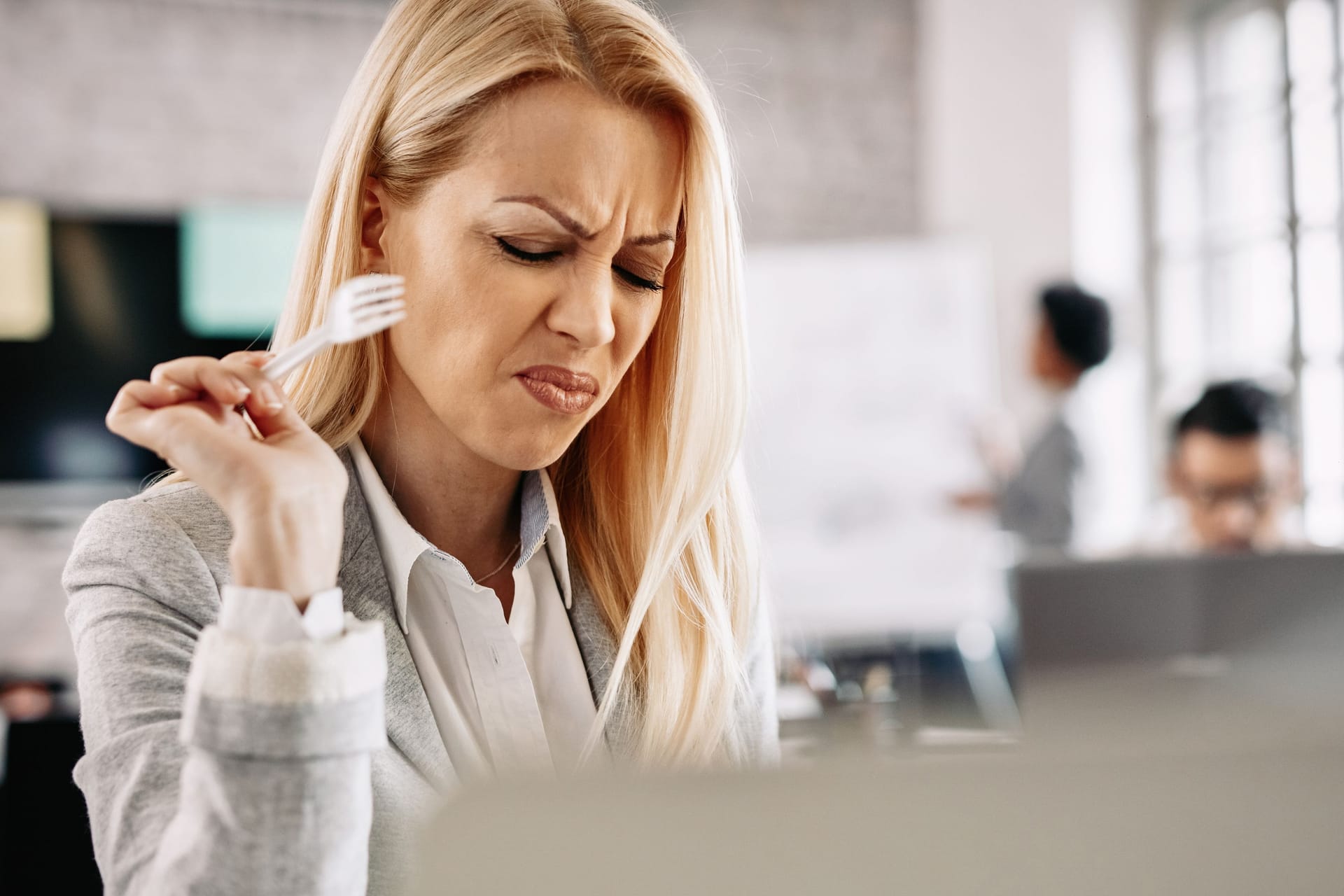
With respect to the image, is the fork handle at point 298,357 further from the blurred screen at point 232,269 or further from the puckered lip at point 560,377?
the blurred screen at point 232,269

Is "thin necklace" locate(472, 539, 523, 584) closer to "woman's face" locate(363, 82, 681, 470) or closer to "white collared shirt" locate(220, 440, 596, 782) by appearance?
"white collared shirt" locate(220, 440, 596, 782)

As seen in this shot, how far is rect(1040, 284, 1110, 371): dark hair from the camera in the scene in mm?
3930

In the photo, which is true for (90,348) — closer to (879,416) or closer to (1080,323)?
(879,416)

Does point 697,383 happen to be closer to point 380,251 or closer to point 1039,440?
point 380,251

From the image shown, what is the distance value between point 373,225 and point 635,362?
322 millimetres

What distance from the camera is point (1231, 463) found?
10.1 ft

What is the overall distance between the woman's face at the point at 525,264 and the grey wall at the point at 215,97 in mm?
3017

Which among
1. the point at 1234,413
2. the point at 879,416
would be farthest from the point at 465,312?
the point at 879,416

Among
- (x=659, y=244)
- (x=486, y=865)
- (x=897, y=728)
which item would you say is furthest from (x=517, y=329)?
(x=897, y=728)

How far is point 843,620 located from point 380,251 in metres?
3.69

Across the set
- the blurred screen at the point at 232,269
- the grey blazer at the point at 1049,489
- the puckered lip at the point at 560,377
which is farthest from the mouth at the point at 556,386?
the blurred screen at the point at 232,269

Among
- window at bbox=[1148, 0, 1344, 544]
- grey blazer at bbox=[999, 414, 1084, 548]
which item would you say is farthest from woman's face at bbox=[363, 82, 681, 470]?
window at bbox=[1148, 0, 1344, 544]

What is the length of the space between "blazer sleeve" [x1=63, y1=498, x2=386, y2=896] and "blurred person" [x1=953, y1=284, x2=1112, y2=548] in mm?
3497

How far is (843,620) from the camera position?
4566 millimetres
